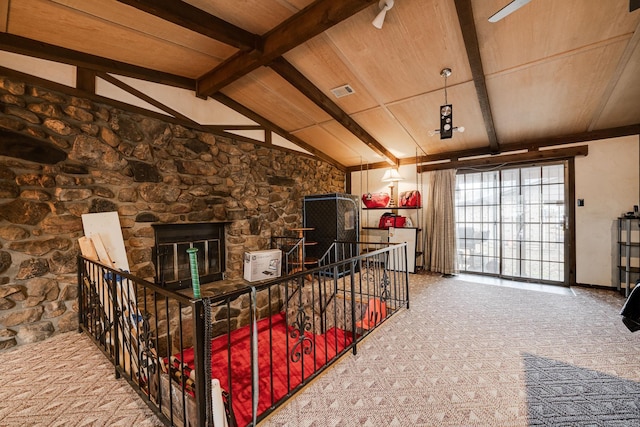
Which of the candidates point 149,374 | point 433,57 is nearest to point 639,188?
point 433,57

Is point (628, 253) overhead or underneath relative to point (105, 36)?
underneath

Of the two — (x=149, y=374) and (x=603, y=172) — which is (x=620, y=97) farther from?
(x=149, y=374)

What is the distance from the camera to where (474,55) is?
9.17ft

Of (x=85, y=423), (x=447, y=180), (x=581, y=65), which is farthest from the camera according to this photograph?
Answer: (x=447, y=180)

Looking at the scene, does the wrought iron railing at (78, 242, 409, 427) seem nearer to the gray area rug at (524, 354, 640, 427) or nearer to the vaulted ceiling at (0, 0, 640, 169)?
the gray area rug at (524, 354, 640, 427)

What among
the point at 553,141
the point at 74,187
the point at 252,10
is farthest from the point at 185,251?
the point at 553,141

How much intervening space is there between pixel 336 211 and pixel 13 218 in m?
4.01

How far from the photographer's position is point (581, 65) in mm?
2879

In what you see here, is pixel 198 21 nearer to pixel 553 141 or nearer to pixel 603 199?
pixel 553 141

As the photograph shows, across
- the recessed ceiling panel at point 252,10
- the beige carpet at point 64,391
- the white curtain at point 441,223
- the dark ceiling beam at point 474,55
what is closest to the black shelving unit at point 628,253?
the white curtain at point 441,223

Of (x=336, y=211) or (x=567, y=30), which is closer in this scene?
(x=567, y=30)

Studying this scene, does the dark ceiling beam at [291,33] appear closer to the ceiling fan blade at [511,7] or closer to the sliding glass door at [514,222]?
the ceiling fan blade at [511,7]

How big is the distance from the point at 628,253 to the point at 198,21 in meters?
6.10

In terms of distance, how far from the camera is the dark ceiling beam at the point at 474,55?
7.63 ft
